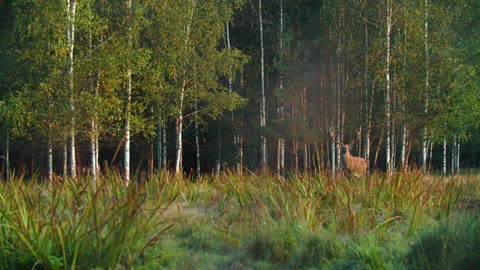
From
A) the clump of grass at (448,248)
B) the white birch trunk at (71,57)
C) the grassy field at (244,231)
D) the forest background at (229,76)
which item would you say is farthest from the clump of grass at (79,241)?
the white birch trunk at (71,57)

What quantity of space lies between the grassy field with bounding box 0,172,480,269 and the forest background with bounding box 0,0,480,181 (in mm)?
7807

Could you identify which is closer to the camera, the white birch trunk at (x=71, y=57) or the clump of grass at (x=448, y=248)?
the clump of grass at (x=448, y=248)

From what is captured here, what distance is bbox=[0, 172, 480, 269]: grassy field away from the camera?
18.3ft

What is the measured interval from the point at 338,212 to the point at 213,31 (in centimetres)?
2216


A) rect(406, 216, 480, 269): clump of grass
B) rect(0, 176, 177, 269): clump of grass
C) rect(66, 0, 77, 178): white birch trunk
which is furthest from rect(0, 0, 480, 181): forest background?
rect(0, 176, 177, 269): clump of grass

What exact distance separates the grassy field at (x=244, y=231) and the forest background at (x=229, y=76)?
7.81 meters

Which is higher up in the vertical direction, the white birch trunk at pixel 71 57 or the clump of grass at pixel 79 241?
the white birch trunk at pixel 71 57

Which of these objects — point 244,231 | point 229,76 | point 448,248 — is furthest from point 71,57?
point 448,248

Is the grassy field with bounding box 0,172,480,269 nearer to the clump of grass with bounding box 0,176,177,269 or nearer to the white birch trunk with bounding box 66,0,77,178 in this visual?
the clump of grass with bounding box 0,176,177,269

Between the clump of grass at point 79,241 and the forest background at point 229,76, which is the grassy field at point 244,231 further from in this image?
the forest background at point 229,76

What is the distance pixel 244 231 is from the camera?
23.6ft

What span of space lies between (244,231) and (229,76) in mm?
23670

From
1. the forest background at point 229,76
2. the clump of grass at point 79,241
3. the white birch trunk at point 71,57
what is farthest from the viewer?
the forest background at point 229,76

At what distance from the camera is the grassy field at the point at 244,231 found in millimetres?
5590
